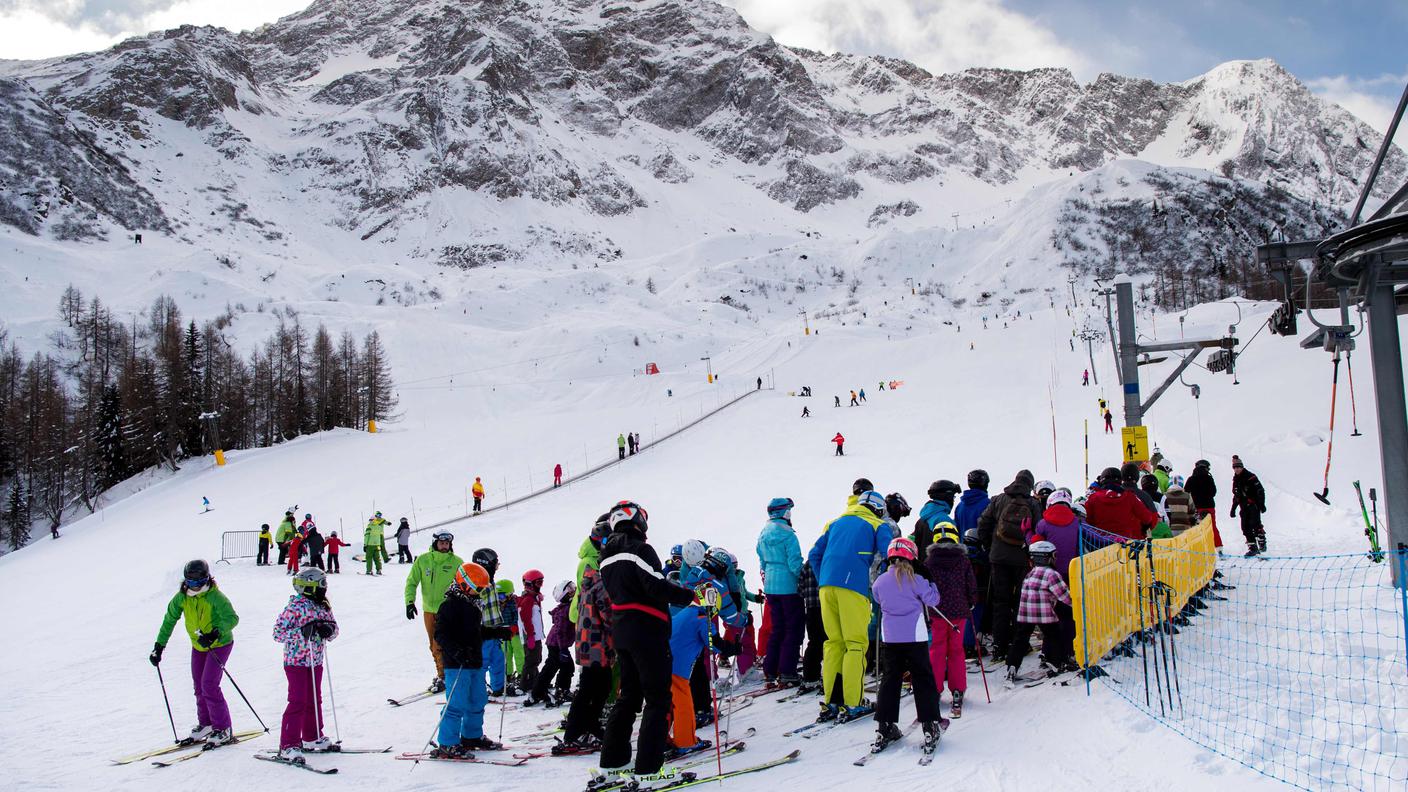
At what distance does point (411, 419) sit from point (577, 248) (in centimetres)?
6579

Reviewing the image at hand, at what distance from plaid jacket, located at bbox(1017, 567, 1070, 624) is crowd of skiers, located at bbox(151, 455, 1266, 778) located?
1cm

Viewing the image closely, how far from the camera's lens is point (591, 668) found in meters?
6.43

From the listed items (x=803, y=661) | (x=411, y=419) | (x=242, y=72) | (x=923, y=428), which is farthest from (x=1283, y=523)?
(x=242, y=72)

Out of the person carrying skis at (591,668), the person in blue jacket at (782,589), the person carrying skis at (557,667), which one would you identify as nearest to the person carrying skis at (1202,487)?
the person in blue jacket at (782,589)

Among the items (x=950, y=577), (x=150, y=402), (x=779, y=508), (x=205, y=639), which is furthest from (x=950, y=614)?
(x=150, y=402)

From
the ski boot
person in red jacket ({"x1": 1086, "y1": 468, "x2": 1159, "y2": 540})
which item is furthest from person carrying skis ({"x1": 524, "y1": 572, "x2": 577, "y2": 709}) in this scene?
person in red jacket ({"x1": 1086, "y1": 468, "x2": 1159, "y2": 540})

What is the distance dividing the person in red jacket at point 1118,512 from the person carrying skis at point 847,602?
344cm

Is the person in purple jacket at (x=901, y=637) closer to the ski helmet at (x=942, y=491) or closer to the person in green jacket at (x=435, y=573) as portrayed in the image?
the ski helmet at (x=942, y=491)

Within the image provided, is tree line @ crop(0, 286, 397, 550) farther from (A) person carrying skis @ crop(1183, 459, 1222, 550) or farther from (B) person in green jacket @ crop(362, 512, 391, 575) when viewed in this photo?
(A) person carrying skis @ crop(1183, 459, 1222, 550)

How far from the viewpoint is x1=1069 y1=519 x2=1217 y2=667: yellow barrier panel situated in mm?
6988

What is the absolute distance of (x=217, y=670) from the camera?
716cm

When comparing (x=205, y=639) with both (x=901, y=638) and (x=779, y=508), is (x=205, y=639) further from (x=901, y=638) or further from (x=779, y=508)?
(x=901, y=638)

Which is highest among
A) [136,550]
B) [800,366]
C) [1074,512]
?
[800,366]

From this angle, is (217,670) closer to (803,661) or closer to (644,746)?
(644,746)
